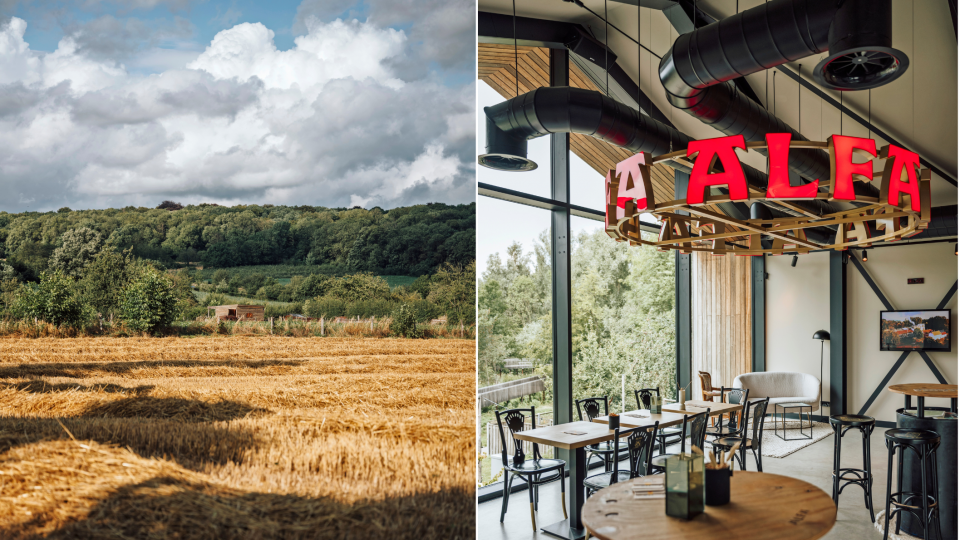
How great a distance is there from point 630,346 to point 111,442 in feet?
27.4

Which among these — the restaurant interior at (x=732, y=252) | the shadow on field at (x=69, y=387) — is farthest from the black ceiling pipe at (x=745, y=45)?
the shadow on field at (x=69, y=387)

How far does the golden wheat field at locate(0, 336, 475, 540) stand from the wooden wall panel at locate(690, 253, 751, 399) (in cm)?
697

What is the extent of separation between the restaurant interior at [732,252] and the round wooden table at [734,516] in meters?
0.01

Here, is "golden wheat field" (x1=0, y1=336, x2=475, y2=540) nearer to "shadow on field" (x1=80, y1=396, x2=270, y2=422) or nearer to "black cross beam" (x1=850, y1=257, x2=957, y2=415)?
"shadow on field" (x1=80, y1=396, x2=270, y2=422)

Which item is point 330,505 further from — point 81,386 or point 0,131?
point 0,131

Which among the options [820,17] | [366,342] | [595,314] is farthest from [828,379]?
[366,342]

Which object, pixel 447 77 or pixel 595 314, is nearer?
pixel 447 77

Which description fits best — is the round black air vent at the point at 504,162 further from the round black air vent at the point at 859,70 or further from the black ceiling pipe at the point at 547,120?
the round black air vent at the point at 859,70

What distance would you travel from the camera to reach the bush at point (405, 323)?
130 inches

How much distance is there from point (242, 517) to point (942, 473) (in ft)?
15.8

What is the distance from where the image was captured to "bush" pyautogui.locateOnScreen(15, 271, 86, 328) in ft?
9.46

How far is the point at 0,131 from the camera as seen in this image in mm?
2893

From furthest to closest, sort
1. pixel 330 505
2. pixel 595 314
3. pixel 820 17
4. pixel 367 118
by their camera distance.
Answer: pixel 595 314 → pixel 367 118 → pixel 820 17 → pixel 330 505

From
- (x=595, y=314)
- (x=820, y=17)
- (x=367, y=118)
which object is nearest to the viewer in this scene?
(x=820, y=17)
